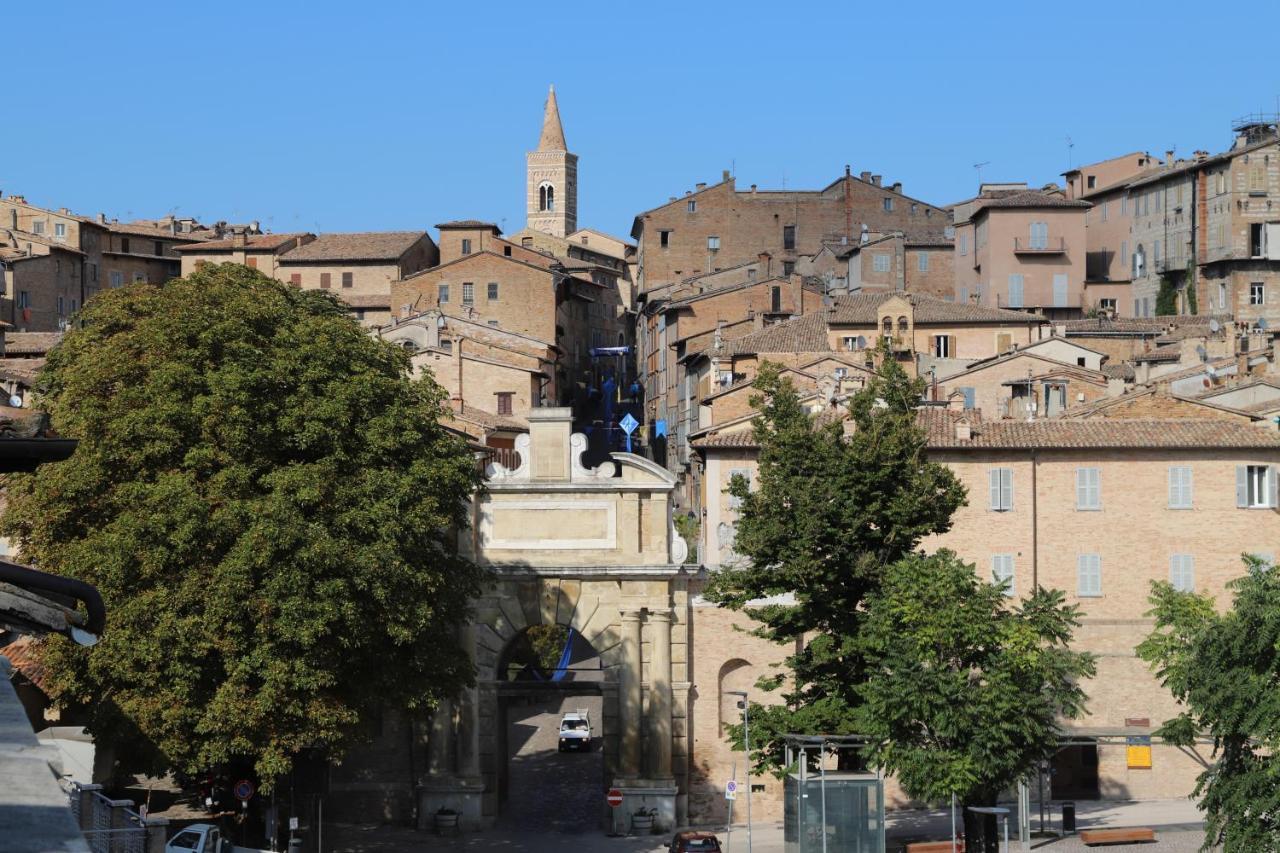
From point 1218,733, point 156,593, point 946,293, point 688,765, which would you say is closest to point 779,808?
point 688,765

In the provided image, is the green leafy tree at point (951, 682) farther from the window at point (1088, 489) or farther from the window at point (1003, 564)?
the window at point (1088, 489)

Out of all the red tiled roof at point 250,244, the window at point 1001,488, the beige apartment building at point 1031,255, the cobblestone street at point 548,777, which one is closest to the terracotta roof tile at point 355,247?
the red tiled roof at point 250,244

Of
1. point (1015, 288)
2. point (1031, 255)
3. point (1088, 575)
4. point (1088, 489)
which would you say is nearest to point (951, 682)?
point (1088, 575)

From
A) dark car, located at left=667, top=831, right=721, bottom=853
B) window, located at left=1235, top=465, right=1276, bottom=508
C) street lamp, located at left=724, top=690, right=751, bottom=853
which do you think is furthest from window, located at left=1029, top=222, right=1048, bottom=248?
dark car, located at left=667, top=831, right=721, bottom=853

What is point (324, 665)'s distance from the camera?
39281mm

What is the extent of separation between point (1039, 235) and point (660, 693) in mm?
66319

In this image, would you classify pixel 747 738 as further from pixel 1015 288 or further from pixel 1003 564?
pixel 1015 288

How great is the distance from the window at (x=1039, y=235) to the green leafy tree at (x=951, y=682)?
233ft

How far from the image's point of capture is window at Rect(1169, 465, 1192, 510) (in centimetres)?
5559

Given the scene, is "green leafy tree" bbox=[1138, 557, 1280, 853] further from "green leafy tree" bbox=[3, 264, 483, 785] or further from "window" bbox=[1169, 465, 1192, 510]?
"window" bbox=[1169, 465, 1192, 510]

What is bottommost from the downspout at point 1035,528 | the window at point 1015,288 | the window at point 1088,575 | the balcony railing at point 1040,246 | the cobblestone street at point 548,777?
the cobblestone street at point 548,777

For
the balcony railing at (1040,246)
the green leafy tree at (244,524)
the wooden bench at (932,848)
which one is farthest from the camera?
the balcony railing at (1040,246)

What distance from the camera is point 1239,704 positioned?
124ft

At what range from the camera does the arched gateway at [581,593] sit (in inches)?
1959
